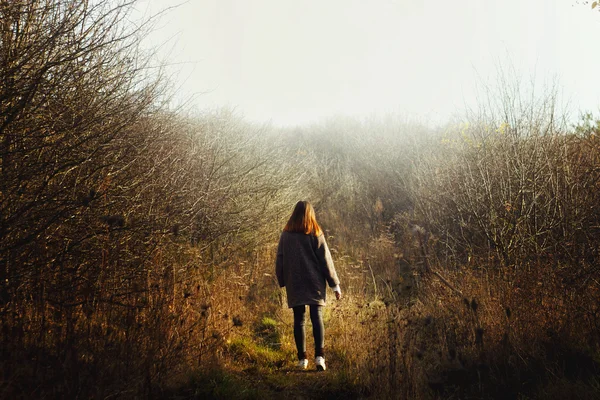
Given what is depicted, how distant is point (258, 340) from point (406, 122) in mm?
17737

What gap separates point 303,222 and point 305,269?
20.9 inches

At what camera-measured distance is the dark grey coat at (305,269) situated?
436 centimetres

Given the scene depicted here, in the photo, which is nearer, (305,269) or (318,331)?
(318,331)

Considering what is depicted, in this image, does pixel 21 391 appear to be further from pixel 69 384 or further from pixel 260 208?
pixel 260 208

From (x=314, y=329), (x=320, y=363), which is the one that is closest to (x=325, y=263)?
Result: (x=314, y=329)

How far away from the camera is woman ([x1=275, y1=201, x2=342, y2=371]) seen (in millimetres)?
4328

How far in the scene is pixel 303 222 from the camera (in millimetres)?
4520

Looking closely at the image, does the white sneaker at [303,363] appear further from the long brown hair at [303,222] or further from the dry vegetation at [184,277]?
the long brown hair at [303,222]

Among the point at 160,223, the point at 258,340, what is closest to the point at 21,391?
the point at 160,223

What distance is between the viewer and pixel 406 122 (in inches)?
821

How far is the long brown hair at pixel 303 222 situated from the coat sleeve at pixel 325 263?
132 millimetres

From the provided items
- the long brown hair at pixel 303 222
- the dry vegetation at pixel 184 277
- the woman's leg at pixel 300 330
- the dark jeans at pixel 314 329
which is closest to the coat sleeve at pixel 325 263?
the long brown hair at pixel 303 222

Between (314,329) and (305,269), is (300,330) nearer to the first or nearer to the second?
(314,329)

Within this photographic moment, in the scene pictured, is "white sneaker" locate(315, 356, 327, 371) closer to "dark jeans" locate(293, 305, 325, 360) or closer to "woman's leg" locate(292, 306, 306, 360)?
"dark jeans" locate(293, 305, 325, 360)
